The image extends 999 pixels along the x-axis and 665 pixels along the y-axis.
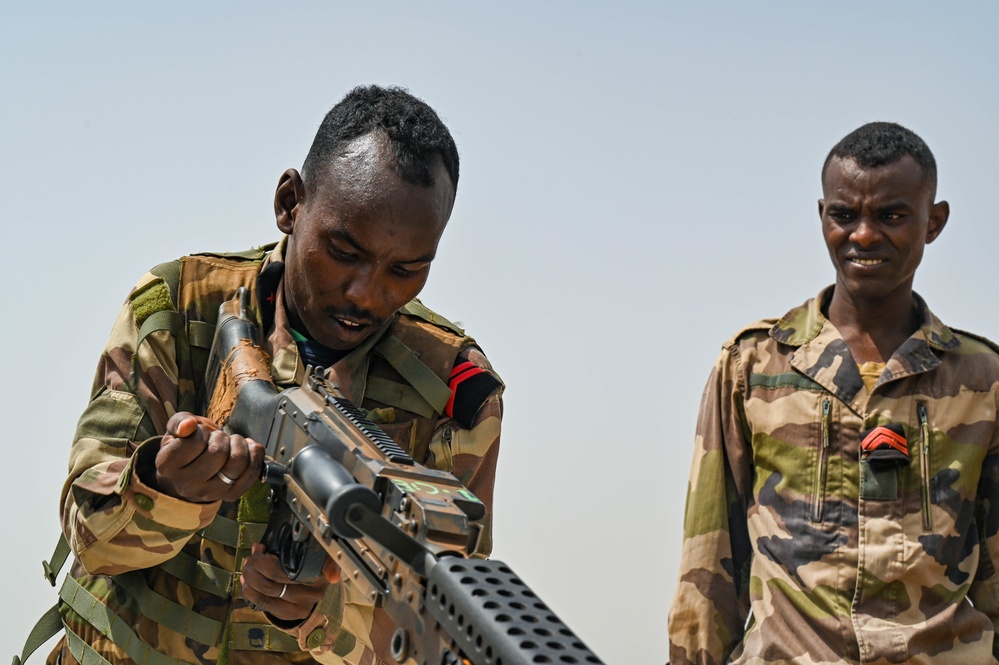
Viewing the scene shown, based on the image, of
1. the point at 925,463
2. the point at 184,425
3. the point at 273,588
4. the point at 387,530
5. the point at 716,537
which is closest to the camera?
the point at 387,530

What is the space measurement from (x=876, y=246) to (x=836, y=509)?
110cm

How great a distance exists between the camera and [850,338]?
4883 mm

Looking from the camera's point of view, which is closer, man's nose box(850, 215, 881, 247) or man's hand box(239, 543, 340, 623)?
man's hand box(239, 543, 340, 623)

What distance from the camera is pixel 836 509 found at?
178 inches

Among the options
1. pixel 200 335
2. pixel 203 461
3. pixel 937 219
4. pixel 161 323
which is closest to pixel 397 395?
pixel 200 335

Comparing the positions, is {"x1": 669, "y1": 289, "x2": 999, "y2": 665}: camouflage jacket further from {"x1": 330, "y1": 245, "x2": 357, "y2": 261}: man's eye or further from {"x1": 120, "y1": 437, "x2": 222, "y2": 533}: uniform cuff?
{"x1": 120, "y1": 437, "x2": 222, "y2": 533}: uniform cuff

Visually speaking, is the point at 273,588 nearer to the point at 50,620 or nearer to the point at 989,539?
the point at 50,620

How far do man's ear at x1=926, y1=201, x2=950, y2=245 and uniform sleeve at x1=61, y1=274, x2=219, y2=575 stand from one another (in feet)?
10.5

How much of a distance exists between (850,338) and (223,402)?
268 centimetres

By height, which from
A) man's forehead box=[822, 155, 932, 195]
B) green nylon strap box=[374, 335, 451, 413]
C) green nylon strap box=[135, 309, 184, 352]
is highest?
man's forehead box=[822, 155, 932, 195]

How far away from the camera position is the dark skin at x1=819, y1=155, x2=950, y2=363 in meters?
4.81

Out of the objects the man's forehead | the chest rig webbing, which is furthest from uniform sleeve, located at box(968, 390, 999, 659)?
the chest rig webbing

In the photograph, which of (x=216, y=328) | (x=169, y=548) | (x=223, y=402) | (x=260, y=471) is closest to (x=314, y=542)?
(x=260, y=471)

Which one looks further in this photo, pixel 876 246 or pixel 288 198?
pixel 876 246
